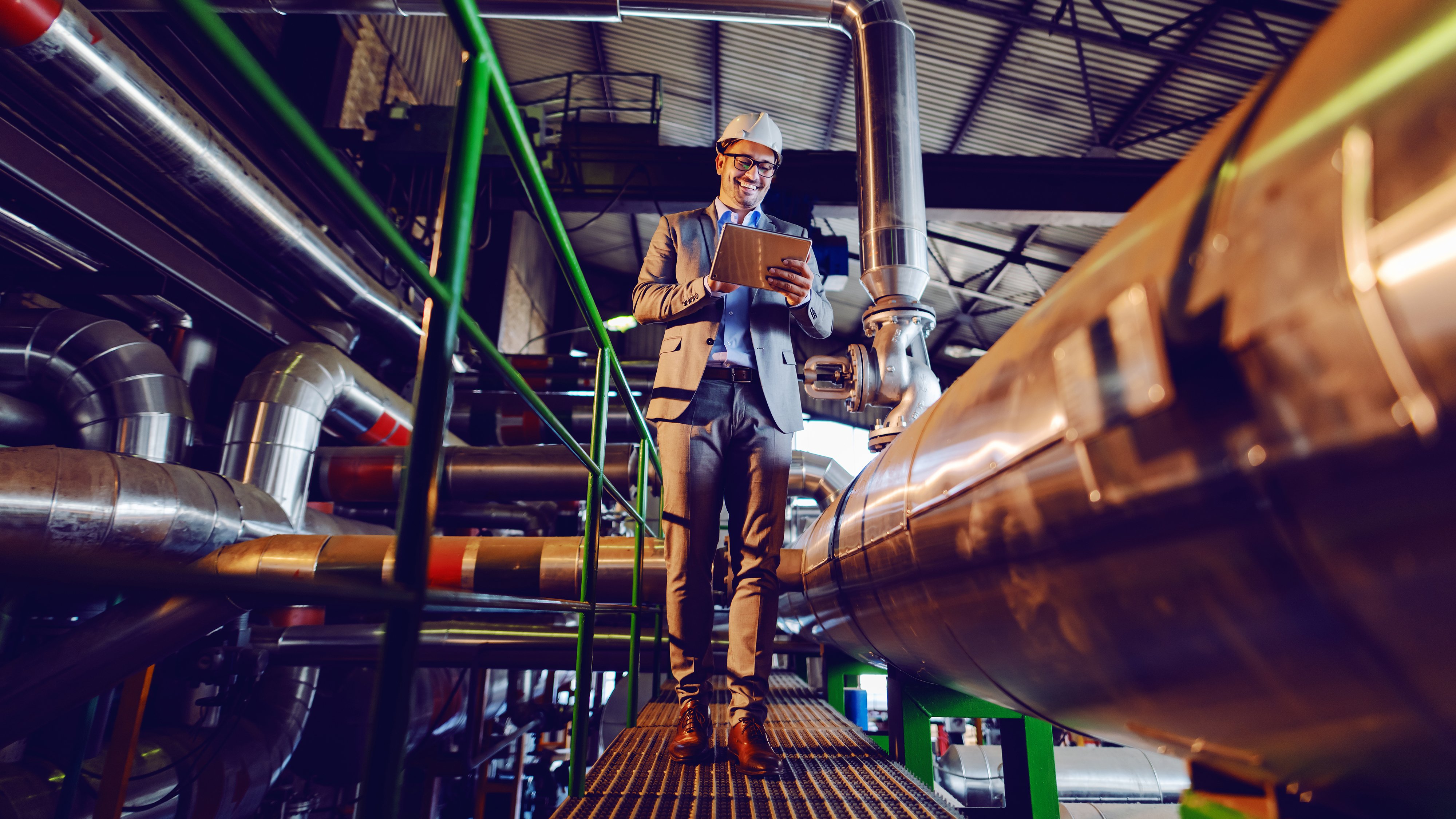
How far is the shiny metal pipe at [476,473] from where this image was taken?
3875 millimetres

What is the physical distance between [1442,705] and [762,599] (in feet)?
4.02

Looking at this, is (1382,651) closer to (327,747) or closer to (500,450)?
(500,450)

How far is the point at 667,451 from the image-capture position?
159cm

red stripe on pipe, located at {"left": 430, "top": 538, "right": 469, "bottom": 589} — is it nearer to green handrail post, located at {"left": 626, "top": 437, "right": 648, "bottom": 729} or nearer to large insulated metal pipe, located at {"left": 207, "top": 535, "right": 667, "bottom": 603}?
large insulated metal pipe, located at {"left": 207, "top": 535, "right": 667, "bottom": 603}

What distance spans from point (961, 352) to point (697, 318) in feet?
24.0

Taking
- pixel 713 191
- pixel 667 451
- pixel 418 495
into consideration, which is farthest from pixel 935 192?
pixel 418 495

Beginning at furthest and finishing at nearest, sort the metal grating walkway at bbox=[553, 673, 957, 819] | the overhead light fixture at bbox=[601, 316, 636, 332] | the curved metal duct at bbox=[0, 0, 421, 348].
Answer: the overhead light fixture at bbox=[601, 316, 636, 332] < the curved metal duct at bbox=[0, 0, 421, 348] < the metal grating walkway at bbox=[553, 673, 957, 819]

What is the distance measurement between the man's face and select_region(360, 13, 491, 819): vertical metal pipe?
92cm

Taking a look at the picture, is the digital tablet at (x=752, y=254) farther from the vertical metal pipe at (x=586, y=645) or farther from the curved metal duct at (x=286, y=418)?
the curved metal duct at (x=286, y=418)

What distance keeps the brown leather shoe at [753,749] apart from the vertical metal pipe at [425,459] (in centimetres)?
91

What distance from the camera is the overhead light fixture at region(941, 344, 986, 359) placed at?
8.33 m

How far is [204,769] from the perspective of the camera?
331cm

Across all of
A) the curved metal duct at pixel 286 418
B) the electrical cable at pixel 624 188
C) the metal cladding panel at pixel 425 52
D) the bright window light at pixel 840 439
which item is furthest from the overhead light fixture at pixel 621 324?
the bright window light at pixel 840 439

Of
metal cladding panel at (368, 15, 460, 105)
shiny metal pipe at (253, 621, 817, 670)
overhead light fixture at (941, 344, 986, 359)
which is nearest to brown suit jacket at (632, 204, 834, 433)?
shiny metal pipe at (253, 621, 817, 670)
